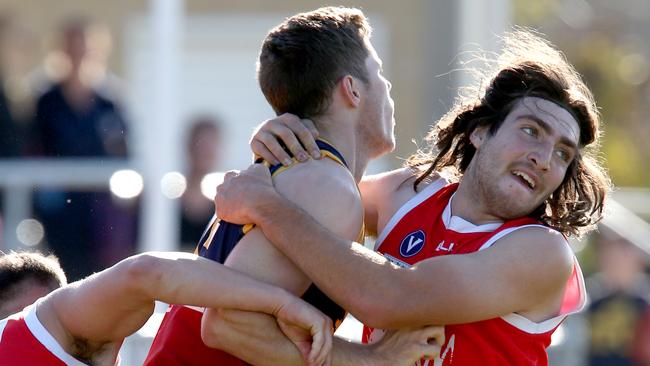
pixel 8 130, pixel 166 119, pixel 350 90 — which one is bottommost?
pixel 8 130

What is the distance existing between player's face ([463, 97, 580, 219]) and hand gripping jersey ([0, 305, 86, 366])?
1381mm

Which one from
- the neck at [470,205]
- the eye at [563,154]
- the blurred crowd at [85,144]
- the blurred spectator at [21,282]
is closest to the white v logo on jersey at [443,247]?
the neck at [470,205]

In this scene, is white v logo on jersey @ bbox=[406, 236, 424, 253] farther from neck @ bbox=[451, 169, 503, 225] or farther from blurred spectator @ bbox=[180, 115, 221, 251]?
blurred spectator @ bbox=[180, 115, 221, 251]

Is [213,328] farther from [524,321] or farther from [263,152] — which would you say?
[524,321]

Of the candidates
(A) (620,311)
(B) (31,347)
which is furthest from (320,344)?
(A) (620,311)

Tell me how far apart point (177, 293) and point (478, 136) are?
124 centimetres

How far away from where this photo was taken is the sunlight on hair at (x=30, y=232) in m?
7.96

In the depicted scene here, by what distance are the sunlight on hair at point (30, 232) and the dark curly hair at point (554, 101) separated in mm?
4228

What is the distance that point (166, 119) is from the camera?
25.8ft

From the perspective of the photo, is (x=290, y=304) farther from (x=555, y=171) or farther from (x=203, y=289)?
(x=555, y=171)

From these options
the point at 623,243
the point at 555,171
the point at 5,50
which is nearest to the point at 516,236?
the point at 555,171

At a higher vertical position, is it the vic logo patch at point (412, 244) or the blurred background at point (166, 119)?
the vic logo patch at point (412, 244)

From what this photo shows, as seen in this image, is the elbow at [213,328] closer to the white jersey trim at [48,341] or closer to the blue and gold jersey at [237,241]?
the blue and gold jersey at [237,241]

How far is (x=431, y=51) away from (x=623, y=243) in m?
2.31
